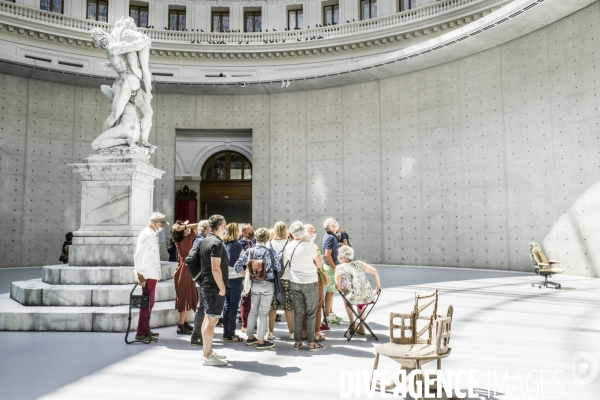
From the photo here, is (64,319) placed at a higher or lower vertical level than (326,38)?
lower

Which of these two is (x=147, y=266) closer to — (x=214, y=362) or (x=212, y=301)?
(x=212, y=301)

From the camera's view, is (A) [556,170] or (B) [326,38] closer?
(A) [556,170]

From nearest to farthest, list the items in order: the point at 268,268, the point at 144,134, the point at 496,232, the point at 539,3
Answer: the point at 268,268 < the point at 144,134 < the point at 539,3 < the point at 496,232

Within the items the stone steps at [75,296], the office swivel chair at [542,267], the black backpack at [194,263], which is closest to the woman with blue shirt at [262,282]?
the black backpack at [194,263]

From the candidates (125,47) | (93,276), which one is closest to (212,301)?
(93,276)

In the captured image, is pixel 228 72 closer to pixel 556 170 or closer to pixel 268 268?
pixel 556 170

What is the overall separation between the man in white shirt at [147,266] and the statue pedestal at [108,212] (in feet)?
7.00

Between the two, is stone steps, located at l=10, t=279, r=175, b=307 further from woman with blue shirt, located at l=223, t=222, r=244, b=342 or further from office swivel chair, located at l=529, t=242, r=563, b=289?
office swivel chair, located at l=529, t=242, r=563, b=289

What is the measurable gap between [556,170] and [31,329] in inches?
552

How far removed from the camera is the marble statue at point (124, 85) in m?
8.51

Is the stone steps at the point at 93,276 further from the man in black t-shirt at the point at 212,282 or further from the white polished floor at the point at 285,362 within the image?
the man in black t-shirt at the point at 212,282

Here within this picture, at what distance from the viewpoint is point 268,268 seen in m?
5.73

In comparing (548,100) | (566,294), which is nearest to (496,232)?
(548,100)

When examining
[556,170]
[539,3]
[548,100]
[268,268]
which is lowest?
[268,268]
